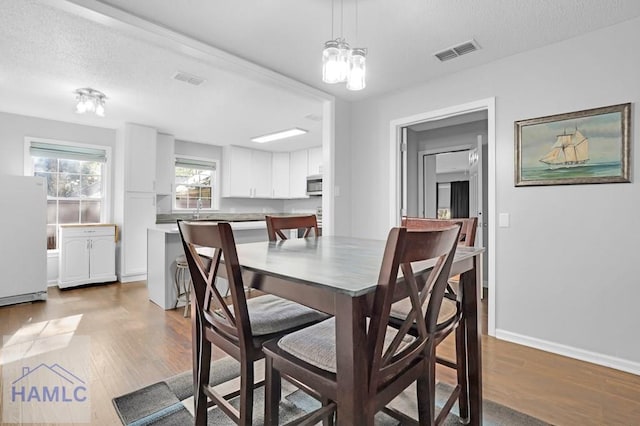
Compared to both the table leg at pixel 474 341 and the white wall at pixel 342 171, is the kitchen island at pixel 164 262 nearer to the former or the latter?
the white wall at pixel 342 171

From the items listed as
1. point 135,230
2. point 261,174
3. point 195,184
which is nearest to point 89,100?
point 135,230

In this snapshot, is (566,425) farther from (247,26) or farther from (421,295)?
(247,26)

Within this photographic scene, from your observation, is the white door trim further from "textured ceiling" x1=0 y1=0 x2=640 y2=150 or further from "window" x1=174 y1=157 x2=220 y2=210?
"window" x1=174 y1=157 x2=220 y2=210

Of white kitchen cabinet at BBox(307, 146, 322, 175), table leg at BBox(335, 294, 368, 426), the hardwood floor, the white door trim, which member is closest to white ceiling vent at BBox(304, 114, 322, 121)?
the white door trim

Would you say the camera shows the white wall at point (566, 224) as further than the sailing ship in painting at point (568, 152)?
No

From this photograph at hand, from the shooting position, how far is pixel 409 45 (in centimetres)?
249

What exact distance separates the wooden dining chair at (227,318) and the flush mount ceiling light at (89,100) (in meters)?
2.85

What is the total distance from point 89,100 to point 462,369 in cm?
407

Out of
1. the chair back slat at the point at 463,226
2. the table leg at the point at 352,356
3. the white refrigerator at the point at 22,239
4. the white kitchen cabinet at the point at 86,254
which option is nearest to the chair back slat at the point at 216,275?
the table leg at the point at 352,356

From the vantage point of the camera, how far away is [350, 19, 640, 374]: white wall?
2.19 m

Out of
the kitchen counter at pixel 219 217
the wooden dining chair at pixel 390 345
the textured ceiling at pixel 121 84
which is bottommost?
the wooden dining chair at pixel 390 345

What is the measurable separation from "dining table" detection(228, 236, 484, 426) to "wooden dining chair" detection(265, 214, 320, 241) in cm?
45

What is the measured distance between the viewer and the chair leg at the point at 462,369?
4.96ft

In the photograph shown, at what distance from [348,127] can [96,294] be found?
3.76 metres
